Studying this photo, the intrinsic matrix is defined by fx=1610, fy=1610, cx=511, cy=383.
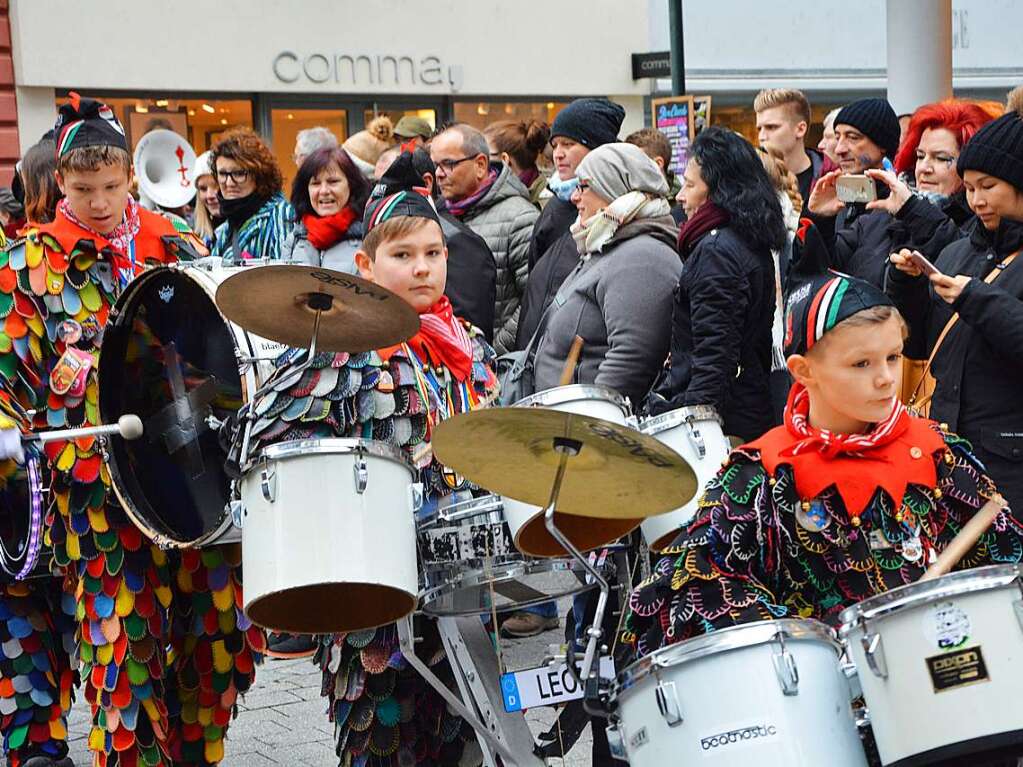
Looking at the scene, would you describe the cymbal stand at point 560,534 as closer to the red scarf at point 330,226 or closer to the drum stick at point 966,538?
the drum stick at point 966,538

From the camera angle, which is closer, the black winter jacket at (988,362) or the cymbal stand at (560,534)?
the cymbal stand at (560,534)

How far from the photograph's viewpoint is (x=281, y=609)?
12.4 ft

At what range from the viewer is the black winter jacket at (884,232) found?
5.21 meters

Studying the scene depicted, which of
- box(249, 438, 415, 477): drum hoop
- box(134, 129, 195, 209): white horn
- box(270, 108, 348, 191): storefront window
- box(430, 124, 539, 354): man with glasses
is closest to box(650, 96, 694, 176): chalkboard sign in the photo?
box(134, 129, 195, 209): white horn

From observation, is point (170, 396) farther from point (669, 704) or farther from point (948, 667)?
point (948, 667)

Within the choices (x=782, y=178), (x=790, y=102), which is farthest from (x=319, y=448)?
(x=790, y=102)

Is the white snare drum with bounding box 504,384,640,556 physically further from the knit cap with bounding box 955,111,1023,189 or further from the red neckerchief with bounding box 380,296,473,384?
the knit cap with bounding box 955,111,1023,189

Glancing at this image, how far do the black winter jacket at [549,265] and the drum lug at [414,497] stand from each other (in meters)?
2.25

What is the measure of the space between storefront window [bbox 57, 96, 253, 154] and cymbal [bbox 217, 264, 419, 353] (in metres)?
10.4

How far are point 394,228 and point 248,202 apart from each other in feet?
11.1

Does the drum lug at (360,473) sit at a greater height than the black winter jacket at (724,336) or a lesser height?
lesser

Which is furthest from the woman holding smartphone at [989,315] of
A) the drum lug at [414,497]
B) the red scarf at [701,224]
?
the drum lug at [414,497]

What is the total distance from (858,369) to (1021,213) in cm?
146

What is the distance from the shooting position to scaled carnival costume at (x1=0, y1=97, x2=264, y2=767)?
4.90 meters
